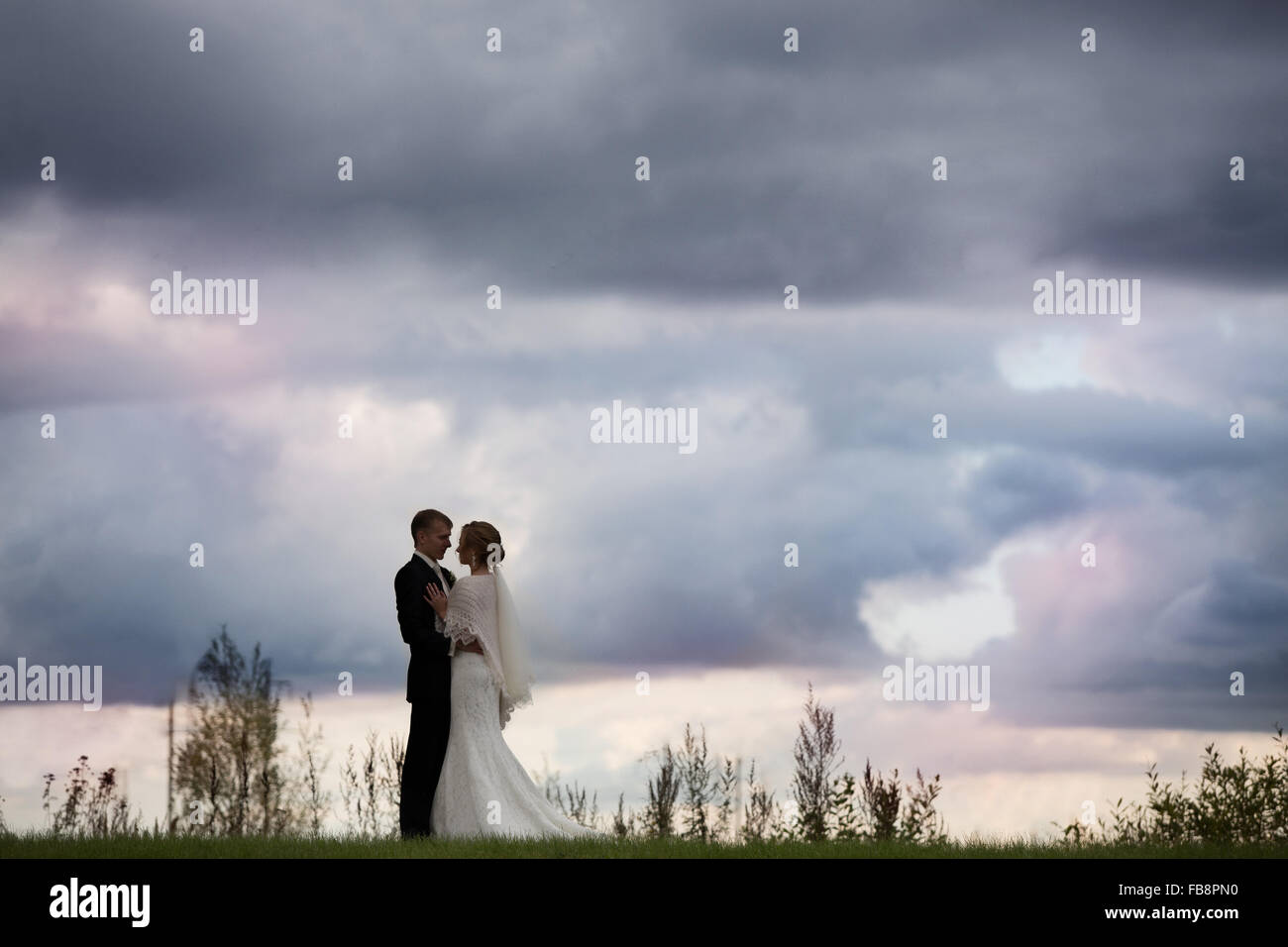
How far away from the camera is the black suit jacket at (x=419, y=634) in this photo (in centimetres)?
1536

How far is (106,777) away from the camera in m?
16.5

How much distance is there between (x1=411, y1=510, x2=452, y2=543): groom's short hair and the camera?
50.9ft

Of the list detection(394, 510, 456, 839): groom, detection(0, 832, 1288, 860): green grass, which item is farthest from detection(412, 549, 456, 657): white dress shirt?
detection(0, 832, 1288, 860): green grass

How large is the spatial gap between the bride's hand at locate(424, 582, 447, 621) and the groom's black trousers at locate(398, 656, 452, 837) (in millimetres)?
476

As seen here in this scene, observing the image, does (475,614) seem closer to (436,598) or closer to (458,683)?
(436,598)

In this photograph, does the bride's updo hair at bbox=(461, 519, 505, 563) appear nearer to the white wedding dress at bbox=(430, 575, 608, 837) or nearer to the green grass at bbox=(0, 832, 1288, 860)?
the white wedding dress at bbox=(430, 575, 608, 837)

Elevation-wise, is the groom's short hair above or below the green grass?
above

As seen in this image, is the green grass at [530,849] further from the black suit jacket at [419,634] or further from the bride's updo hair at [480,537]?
the bride's updo hair at [480,537]

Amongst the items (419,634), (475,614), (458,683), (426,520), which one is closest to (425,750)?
(458,683)

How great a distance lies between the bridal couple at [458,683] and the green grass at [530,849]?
2.96ft
